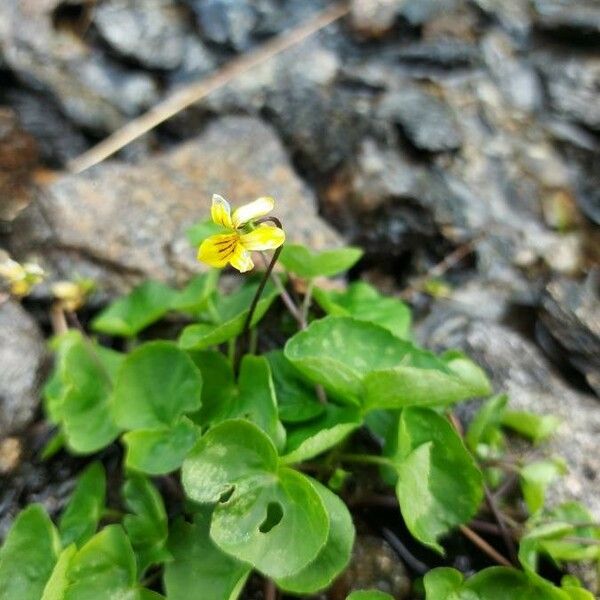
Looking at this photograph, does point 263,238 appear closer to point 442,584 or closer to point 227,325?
point 227,325

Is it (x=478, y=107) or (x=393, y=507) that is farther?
(x=478, y=107)

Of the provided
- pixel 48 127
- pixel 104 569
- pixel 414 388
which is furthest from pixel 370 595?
pixel 48 127

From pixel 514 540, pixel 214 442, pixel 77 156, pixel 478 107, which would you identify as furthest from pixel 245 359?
pixel 478 107

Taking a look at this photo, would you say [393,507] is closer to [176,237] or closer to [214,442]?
[214,442]

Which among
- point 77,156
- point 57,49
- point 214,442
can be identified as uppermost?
point 214,442

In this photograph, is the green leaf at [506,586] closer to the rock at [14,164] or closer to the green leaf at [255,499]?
the green leaf at [255,499]

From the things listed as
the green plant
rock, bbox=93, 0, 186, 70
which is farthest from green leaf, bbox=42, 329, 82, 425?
rock, bbox=93, 0, 186, 70
